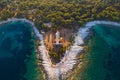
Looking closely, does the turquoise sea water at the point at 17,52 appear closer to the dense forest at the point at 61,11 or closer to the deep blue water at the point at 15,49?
the deep blue water at the point at 15,49

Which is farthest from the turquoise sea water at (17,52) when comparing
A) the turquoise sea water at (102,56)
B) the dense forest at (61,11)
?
the turquoise sea water at (102,56)

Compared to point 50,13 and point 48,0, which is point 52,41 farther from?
point 48,0

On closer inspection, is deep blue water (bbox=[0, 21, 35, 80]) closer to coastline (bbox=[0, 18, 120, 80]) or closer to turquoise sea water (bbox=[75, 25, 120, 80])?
coastline (bbox=[0, 18, 120, 80])

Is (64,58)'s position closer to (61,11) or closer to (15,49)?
(15,49)

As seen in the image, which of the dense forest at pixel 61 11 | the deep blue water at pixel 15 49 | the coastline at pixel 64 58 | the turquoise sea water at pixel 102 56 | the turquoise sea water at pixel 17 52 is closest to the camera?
the turquoise sea water at pixel 102 56

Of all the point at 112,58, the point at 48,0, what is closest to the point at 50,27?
→ the point at 48,0

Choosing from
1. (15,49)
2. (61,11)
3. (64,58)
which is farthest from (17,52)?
(61,11)

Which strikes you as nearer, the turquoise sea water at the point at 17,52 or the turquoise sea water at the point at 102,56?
the turquoise sea water at the point at 102,56

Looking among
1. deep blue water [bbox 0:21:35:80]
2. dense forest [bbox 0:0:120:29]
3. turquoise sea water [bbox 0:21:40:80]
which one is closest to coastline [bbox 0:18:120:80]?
turquoise sea water [bbox 0:21:40:80]
